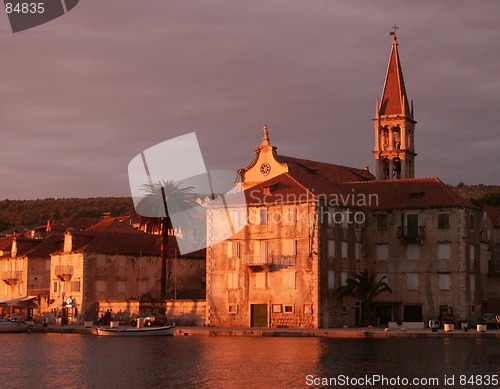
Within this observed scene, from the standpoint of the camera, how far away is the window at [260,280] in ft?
258

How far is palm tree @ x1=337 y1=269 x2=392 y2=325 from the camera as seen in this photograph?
7762 cm

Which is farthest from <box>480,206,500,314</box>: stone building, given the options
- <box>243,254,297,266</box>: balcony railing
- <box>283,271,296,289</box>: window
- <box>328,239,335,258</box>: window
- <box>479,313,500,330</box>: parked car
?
<box>243,254,297,266</box>: balcony railing

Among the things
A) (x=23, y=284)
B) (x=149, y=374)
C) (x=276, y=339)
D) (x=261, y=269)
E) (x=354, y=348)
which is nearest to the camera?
(x=149, y=374)

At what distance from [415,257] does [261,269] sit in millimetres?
12390

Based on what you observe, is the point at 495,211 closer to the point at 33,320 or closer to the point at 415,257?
the point at 415,257

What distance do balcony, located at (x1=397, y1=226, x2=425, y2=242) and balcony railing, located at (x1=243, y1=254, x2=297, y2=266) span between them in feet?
31.6

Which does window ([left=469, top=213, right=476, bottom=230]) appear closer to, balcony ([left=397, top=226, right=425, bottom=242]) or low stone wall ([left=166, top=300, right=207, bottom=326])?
balcony ([left=397, top=226, right=425, bottom=242])

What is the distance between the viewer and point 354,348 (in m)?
57.4

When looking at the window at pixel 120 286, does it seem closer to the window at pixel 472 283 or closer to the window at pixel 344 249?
the window at pixel 344 249

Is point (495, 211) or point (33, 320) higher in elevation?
point (495, 211)

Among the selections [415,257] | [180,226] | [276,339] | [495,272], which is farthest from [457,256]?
[180,226]

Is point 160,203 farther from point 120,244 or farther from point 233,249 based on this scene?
point 233,249

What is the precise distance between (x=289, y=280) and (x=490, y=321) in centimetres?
1538

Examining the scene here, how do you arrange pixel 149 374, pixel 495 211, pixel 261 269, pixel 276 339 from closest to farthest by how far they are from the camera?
pixel 149 374, pixel 276 339, pixel 261 269, pixel 495 211
